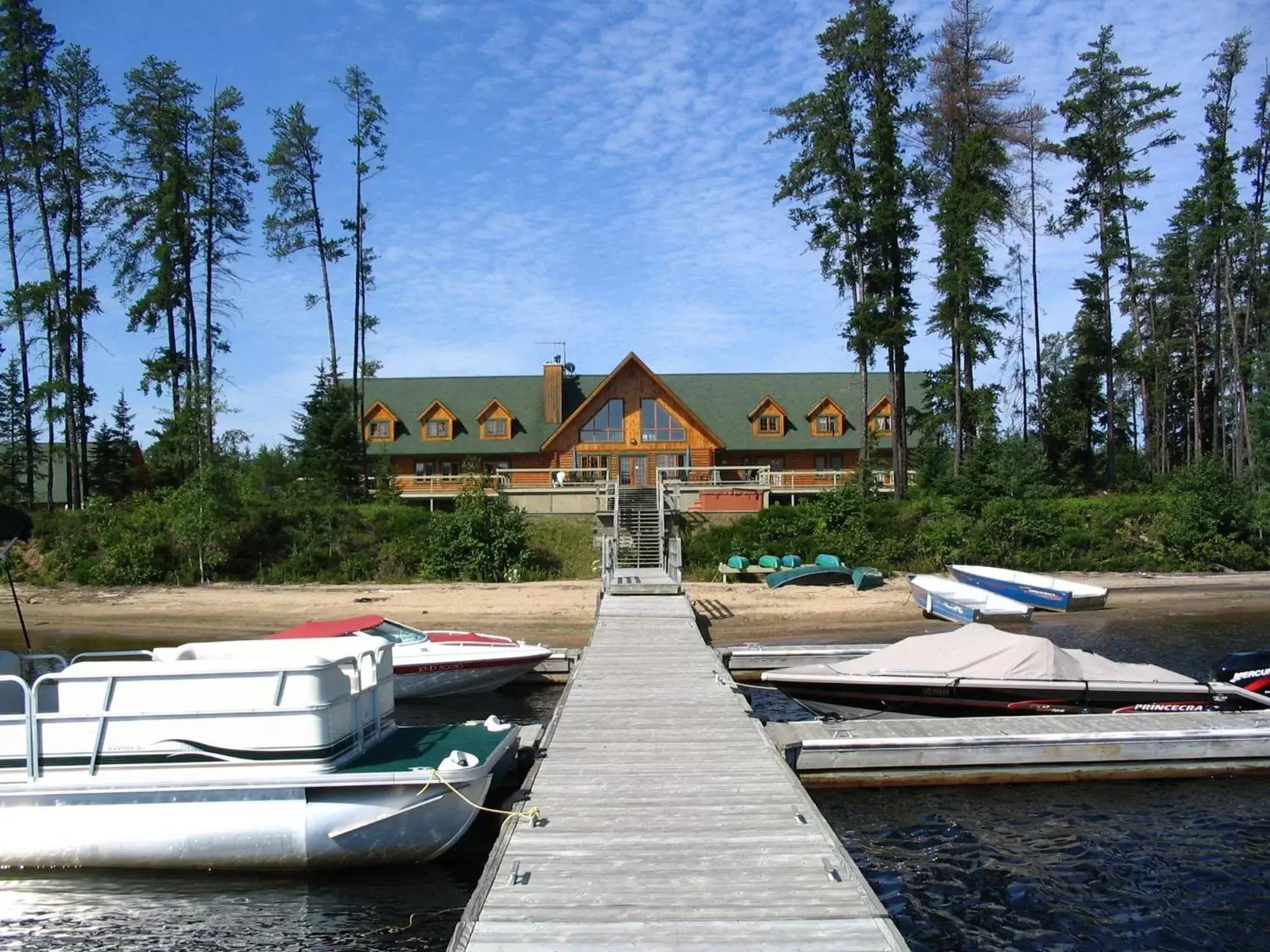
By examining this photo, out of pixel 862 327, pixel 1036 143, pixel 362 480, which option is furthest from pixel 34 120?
pixel 1036 143

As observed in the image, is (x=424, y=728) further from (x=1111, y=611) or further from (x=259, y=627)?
(x=1111, y=611)

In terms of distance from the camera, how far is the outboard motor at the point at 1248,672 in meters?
14.1

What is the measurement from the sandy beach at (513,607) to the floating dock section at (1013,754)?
10.4 m

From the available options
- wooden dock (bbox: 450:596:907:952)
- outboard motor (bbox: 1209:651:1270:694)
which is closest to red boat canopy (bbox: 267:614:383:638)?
wooden dock (bbox: 450:596:907:952)

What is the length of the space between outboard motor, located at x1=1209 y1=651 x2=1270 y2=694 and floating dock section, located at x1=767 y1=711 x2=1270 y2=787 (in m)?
2.09

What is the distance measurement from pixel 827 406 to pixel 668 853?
41.0 m

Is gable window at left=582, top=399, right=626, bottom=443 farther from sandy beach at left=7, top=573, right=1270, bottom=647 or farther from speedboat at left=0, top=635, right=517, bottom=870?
speedboat at left=0, top=635, right=517, bottom=870

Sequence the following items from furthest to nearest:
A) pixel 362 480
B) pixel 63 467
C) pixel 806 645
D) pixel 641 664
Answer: pixel 63 467 < pixel 362 480 < pixel 806 645 < pixel 641 664

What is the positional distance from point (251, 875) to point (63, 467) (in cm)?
5249

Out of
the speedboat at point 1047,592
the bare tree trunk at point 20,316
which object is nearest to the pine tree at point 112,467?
the bare tree trunk at point 20,316

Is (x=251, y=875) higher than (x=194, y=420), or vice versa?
(x=194, y=420)

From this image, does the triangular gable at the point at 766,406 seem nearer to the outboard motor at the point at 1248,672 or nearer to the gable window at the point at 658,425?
the gable window at the point at 658,425

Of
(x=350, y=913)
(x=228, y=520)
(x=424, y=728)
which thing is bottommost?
(x=350, y=913)

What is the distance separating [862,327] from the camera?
123ft
